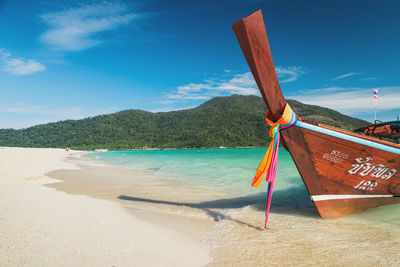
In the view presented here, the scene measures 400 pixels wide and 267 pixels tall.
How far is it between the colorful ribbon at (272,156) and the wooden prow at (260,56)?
181mm

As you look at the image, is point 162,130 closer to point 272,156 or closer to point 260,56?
point 272,156

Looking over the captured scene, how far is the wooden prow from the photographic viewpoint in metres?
2.49

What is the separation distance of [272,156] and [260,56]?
1.48 meters

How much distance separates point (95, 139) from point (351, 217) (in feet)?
390

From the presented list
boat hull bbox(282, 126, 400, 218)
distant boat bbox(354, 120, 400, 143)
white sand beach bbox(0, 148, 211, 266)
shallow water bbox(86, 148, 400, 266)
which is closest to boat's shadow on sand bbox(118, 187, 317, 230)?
shallow water bbox(86, 148, 400, 266)

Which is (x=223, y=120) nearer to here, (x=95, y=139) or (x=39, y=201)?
(x=95, y=139)

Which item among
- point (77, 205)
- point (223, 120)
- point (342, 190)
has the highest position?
point (223, 120)

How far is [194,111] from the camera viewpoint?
138 m

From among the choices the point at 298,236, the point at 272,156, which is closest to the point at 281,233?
the point at 298,236

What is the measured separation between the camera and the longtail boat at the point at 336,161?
3.46 meters

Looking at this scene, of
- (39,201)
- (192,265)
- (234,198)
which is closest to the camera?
(192,265)

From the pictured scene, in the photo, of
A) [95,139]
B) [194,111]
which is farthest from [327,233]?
[194,111]

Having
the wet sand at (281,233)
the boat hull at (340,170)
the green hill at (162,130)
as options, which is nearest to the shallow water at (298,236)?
the wet sand at (281,233)

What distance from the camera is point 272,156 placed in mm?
3156
